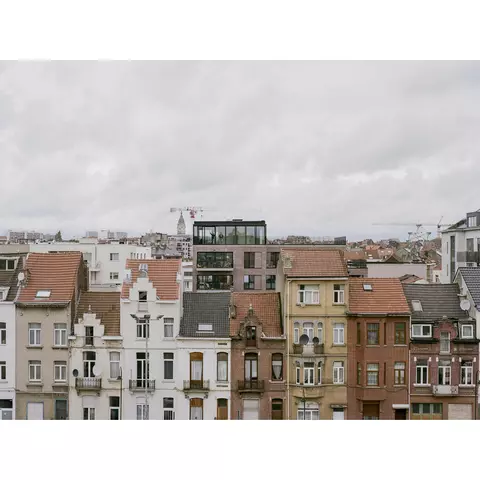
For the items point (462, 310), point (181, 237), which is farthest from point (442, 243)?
point (181, 237)

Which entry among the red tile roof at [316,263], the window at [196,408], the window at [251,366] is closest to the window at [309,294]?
the red tile roof at [316,263]

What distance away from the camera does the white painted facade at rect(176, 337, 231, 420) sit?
37.9 ft

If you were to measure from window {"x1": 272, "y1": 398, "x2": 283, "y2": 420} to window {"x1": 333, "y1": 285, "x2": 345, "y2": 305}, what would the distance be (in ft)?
7.48

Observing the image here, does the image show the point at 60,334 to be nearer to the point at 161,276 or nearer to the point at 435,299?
the point at 161,276

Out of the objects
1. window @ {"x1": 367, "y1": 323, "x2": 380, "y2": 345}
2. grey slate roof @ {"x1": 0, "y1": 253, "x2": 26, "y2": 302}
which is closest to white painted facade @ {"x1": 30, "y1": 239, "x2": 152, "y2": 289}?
grey slate roof @ {"x1": 0, "y1": 253, "x2": 26, "y2": 302}

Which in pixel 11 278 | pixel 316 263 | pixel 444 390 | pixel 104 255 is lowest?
pixel 444 390

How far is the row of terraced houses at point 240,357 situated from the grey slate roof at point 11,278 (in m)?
0.04

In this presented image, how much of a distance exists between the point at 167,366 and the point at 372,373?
410 cm

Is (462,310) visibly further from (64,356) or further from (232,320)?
(64,356)

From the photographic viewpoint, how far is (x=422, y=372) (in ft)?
38.0

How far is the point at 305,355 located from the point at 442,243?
387cm

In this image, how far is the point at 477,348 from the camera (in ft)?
37.8

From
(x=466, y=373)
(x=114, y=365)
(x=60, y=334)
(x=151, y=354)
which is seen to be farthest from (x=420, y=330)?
(x=60, y=334)

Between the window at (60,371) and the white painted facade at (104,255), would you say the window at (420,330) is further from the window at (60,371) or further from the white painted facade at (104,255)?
the window at (60,371)
